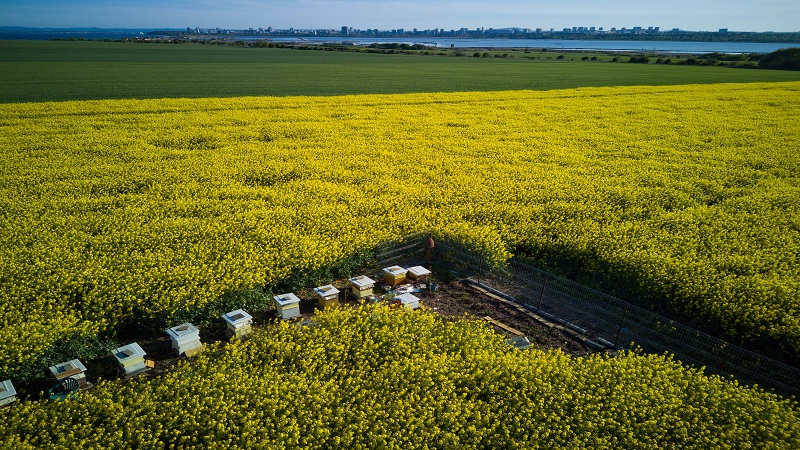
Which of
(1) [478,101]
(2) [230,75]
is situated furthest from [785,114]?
(2) [230,75]

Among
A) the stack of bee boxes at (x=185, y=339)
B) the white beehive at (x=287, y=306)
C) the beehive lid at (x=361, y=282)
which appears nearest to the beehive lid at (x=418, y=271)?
the beehive lid at (x=361, y=282)

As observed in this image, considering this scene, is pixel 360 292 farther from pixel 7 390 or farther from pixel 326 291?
pixel 7 390

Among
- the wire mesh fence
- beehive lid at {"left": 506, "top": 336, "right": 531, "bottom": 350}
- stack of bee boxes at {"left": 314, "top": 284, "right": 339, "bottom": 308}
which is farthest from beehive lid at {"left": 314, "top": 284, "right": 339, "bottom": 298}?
beehive lid at {"left": 506, "top": 336, "right": 531, "bottom": 350}

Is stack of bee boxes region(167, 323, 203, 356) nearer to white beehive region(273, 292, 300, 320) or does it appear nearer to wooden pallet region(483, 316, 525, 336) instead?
white beehive region(273, 292, 300, 320)

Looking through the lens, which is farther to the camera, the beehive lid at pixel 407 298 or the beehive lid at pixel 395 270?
the beehive lid at pixel 395 270

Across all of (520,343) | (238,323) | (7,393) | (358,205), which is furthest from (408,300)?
(7,393)

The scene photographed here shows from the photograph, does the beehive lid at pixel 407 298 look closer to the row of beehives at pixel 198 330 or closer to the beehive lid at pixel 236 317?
the row of beehives at pixel 198 330
